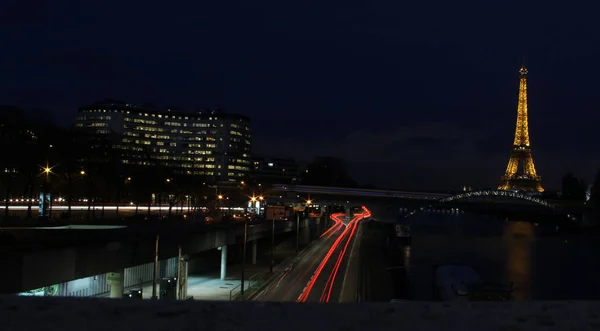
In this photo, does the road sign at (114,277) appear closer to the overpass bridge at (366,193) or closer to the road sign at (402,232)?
the road sign at (402,232)

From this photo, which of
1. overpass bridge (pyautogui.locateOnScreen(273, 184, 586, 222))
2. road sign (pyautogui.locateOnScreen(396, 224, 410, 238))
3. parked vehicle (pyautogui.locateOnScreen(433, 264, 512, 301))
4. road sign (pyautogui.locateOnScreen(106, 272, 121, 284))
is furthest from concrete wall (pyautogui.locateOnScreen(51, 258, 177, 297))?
overpass bridge (pyautogui.locateOnScreen(273, 184, 586, 222))

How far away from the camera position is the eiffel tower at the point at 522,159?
177050mm

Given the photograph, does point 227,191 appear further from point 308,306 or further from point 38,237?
point 308,306

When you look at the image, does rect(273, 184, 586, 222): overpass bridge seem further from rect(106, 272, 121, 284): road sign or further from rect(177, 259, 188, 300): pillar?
rect(106, 272, 121, 284): road sign

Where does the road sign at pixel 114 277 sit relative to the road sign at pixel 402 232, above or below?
above

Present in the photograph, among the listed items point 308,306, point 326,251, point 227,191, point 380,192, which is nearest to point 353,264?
point 326,251

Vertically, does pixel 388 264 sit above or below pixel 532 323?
below

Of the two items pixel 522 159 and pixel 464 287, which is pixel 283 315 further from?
pixel 522 159

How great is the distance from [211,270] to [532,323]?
4951cm

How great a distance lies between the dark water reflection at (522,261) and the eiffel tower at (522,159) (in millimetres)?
68741

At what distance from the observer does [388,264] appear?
2891 inches

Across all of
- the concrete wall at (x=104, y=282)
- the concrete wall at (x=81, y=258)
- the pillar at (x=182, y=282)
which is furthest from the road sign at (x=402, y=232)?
the pillar at (x=182, y=282)

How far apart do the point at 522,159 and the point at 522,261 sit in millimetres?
120297

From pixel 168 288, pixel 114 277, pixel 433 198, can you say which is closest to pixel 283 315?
pixel 114 277
